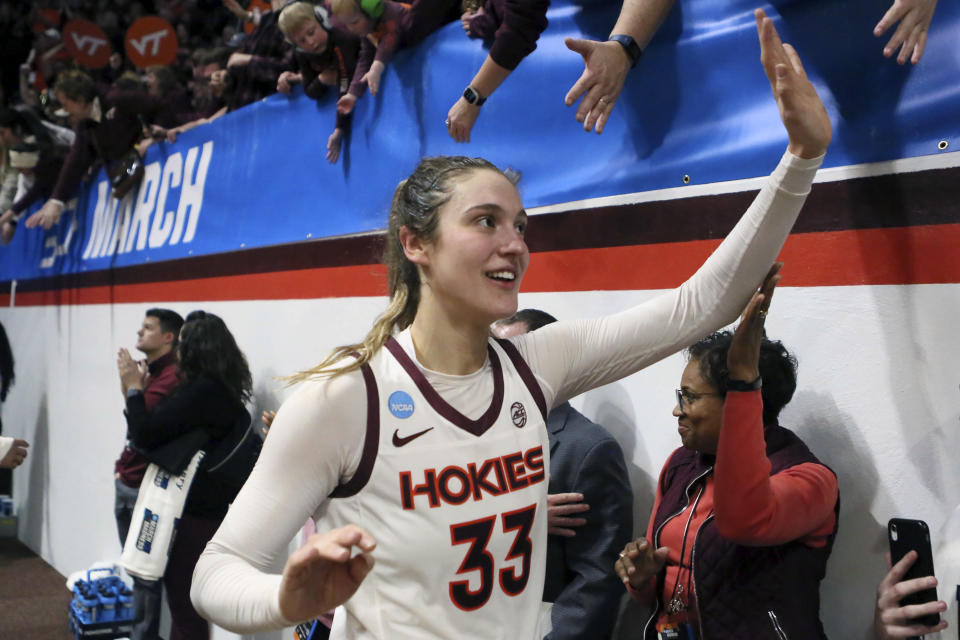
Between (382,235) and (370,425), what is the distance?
197cm

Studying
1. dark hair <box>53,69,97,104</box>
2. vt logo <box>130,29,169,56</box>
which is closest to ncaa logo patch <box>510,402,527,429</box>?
dark hair <box>53,69,97,104</box>

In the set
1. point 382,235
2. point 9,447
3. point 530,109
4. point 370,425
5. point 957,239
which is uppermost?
point 530,109

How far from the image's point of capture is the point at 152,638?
4.15 meters

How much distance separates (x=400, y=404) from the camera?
1444mm

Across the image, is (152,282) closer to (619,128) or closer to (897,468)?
(619,128)

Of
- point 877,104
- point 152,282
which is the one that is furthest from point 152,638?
point 877,104

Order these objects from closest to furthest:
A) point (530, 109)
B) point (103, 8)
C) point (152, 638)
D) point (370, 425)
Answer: point (370, 425)
point (530, 109)
point (152, 638)
point (103, 8)

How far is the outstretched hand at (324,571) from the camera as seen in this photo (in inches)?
43.7

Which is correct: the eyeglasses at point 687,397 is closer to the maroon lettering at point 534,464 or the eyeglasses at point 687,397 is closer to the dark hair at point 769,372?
the dark hair at point 769,372

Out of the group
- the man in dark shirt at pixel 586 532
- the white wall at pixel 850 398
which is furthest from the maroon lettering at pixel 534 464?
the white wall at pixel 850 398

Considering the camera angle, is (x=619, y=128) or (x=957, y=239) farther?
(x=619, y=128)

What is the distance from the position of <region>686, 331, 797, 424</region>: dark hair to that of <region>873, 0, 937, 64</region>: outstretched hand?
590 millimetres

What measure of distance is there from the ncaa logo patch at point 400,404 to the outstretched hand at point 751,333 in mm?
534

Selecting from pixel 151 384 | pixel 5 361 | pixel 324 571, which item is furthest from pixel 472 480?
pixel 5 361
